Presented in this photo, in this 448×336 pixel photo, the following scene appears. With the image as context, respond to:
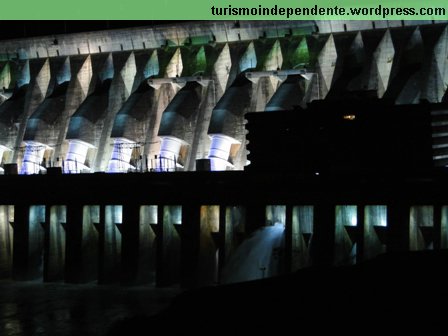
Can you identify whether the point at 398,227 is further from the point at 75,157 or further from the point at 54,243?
the point at 75,157

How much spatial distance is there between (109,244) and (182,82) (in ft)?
46.8

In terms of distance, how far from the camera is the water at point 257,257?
3170 cm

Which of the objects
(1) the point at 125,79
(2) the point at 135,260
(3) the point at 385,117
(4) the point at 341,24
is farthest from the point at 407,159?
(1) the point at 125,79

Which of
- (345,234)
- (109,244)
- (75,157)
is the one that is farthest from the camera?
(75,157)

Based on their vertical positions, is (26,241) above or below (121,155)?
below

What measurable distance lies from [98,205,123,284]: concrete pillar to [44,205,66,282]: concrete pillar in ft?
10.1

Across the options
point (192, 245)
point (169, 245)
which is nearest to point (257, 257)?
point (192, 245)

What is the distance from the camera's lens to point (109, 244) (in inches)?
1494

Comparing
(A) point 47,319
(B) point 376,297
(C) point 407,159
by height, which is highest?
(C) point 407,159

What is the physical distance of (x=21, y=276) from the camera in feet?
131

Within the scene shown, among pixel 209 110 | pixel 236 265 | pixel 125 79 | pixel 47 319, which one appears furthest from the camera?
pixel 125 79

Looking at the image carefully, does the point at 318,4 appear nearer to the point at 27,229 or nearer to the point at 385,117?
the point at 385,117

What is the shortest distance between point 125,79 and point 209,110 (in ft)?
25.0

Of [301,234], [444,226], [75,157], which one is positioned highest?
[75,157]
